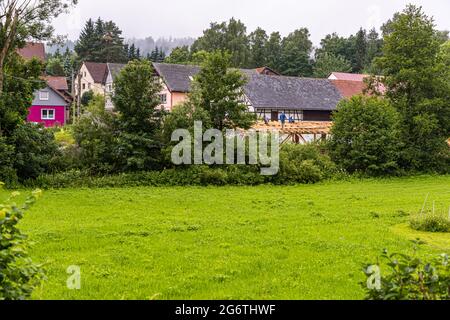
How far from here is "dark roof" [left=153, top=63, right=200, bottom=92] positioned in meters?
46.4

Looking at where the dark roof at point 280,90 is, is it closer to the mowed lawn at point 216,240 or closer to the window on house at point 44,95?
the window on house at point 44,95

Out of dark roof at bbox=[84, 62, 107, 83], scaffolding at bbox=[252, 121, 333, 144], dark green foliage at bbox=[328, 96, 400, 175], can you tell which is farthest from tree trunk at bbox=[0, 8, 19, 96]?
dark roof at bbox=[84, 62, 107, 83]

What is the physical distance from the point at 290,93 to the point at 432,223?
104 feet

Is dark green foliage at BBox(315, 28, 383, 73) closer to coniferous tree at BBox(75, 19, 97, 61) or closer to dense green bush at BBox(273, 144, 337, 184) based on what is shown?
coniferous tree at BBox(75, 19, 97, 61)

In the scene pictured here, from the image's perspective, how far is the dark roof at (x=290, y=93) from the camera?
42.0 meters

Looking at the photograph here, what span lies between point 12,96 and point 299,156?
13491 millimetres

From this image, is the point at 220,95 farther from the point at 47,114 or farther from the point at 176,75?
the point at 47,114

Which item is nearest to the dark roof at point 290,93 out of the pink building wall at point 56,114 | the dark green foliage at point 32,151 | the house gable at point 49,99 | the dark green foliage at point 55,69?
the house gable at point 49,99

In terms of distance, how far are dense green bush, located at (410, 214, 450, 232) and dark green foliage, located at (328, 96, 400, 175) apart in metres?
12.7

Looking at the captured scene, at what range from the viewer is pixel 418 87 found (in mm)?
28484

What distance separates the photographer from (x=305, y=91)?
4525cm

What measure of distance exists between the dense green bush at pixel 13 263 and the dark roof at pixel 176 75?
4174cm
